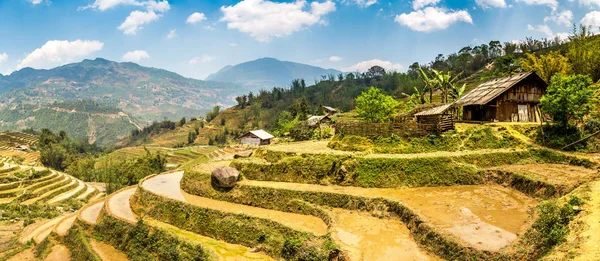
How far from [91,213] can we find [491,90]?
31.0 m

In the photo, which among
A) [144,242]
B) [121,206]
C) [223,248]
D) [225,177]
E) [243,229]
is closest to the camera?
[223,248]

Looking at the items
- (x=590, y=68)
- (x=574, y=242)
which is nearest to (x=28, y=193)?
(x=574, y=242)

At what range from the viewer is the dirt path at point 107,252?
64.0 ft

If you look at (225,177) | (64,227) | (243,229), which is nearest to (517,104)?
(225,177)

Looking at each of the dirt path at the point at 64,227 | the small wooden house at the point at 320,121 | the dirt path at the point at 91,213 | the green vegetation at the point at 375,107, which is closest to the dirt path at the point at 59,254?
the dirt path at the point at 64,227

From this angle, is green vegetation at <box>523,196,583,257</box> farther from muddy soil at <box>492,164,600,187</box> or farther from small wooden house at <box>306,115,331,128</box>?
small wooden house at <box>306,115,331,128</box>

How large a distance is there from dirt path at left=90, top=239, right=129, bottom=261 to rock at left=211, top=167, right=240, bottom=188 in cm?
648

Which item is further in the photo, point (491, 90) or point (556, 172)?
point (491, 90)

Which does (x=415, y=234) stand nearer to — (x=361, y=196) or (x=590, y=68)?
(x=361, y=196)

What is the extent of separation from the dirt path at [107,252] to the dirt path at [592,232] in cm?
2029

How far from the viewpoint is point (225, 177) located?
20391 mm

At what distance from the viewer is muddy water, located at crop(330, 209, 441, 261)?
12.5 metres

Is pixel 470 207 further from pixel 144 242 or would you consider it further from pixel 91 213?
pixel 91 213

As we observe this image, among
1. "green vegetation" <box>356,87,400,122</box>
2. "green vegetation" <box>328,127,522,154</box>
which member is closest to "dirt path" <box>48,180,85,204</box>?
"green vegetation" <box>356,87,400,122</box>
